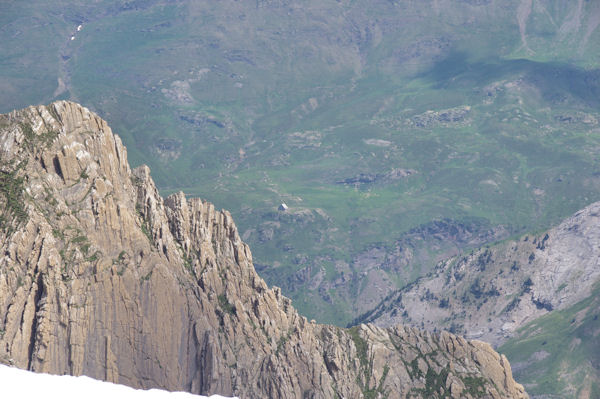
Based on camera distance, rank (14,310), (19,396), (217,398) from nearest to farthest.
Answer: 1. (19,396)
2. (217,398)
3. (14,310)

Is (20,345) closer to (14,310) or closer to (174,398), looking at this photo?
(14,310)

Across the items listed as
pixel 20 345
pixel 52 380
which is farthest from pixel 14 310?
pixel 52 380

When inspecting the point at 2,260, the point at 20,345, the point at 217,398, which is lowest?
the point at 20,345

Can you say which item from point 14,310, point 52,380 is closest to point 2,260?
point 14,310

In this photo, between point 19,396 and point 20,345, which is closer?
point 19,396

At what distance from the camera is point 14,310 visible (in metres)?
198

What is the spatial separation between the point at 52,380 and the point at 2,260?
326ft

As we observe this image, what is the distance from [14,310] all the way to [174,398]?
103 m

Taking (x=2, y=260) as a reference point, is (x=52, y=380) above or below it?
above

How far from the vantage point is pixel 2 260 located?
198500mm

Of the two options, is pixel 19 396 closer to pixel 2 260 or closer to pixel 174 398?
pixel 174 398

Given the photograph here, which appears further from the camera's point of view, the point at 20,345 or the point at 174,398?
the point at 20,345

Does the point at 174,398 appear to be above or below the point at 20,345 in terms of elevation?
above

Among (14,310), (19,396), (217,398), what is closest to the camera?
(19,396)
